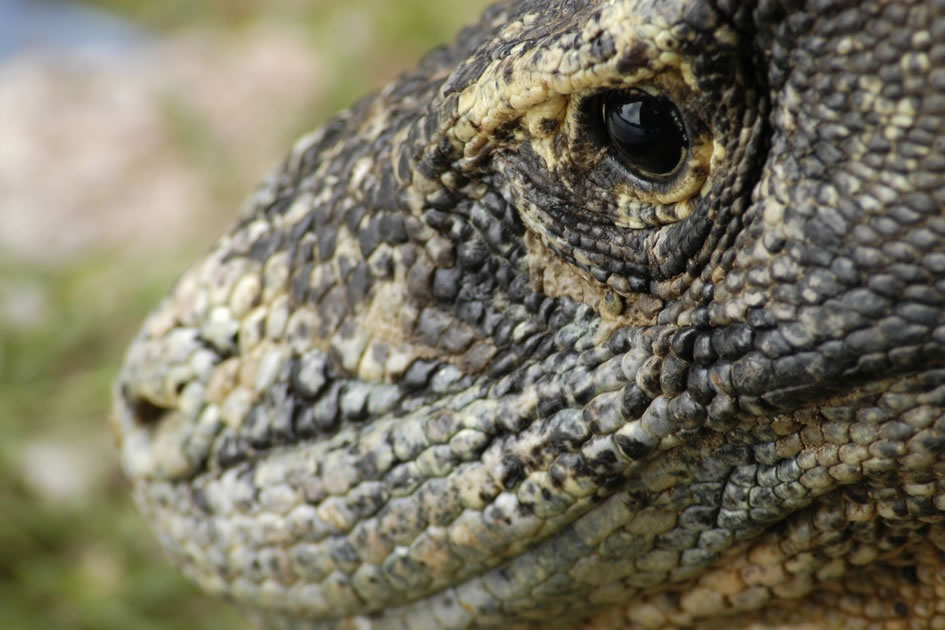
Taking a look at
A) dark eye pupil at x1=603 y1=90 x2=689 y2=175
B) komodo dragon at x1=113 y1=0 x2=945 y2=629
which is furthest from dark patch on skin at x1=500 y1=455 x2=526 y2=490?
dark eye pupil at x1=603 y1=90 x2=689 y2=175

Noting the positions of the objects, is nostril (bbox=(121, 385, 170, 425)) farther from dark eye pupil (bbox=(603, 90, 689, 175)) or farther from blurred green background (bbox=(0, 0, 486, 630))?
blurred green background (bbox=(0, 0, 486, 630))

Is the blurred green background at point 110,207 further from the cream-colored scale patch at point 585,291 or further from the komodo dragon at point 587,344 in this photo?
the cream-colored scale patch at point 585,291

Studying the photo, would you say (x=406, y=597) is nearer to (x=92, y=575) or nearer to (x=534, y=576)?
(x=534, y=576)

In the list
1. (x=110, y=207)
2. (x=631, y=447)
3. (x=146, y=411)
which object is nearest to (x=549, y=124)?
(x=631, y=447)

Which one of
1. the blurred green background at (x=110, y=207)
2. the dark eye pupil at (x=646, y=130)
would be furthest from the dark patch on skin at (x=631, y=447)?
the blurred green background at (x=110, y=207)

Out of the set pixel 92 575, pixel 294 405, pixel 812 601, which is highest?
pixel 92 575

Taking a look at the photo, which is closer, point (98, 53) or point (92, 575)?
point (92, 575)

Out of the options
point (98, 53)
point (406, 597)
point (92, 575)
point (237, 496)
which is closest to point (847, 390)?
point (406, 597)
